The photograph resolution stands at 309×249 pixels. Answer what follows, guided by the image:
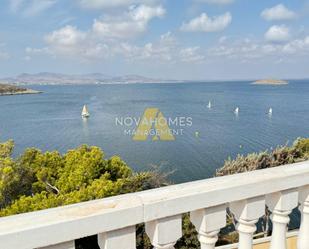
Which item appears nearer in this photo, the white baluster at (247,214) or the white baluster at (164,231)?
the white baluster at (164,231)

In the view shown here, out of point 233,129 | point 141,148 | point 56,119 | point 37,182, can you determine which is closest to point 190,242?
point 37,182

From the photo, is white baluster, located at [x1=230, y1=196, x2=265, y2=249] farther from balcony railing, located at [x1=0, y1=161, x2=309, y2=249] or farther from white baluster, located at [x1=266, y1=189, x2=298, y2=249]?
white baluster, located at [x1=266, y1=189, x2=298, y2=249]

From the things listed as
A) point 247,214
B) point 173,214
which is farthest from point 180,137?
point 173,214

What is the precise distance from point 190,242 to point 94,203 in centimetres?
634

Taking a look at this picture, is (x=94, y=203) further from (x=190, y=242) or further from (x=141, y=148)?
(x=141, y=148)

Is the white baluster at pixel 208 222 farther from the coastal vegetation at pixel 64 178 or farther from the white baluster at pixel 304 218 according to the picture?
the coastal vegetation at pixel 64 178

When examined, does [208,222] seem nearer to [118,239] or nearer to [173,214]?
[173,214]

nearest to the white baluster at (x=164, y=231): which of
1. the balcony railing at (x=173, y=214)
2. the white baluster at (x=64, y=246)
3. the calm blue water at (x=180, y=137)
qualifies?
the balcony railing at (x=173, y=214)

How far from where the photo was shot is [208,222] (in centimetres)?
133

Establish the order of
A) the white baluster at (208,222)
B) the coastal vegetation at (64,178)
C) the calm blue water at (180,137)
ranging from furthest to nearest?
the calm blue water at (180,137)
the coastal vegetation at (64,178)
the white baluster at (208,222)

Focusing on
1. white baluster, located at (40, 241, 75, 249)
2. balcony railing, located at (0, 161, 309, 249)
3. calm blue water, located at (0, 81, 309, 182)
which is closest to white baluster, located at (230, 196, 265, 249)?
balcony railing, located at (0, 161, 309, 249)

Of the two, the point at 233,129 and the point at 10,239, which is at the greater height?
the point at 10,239

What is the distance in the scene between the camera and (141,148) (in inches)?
1101

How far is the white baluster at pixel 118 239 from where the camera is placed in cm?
114
